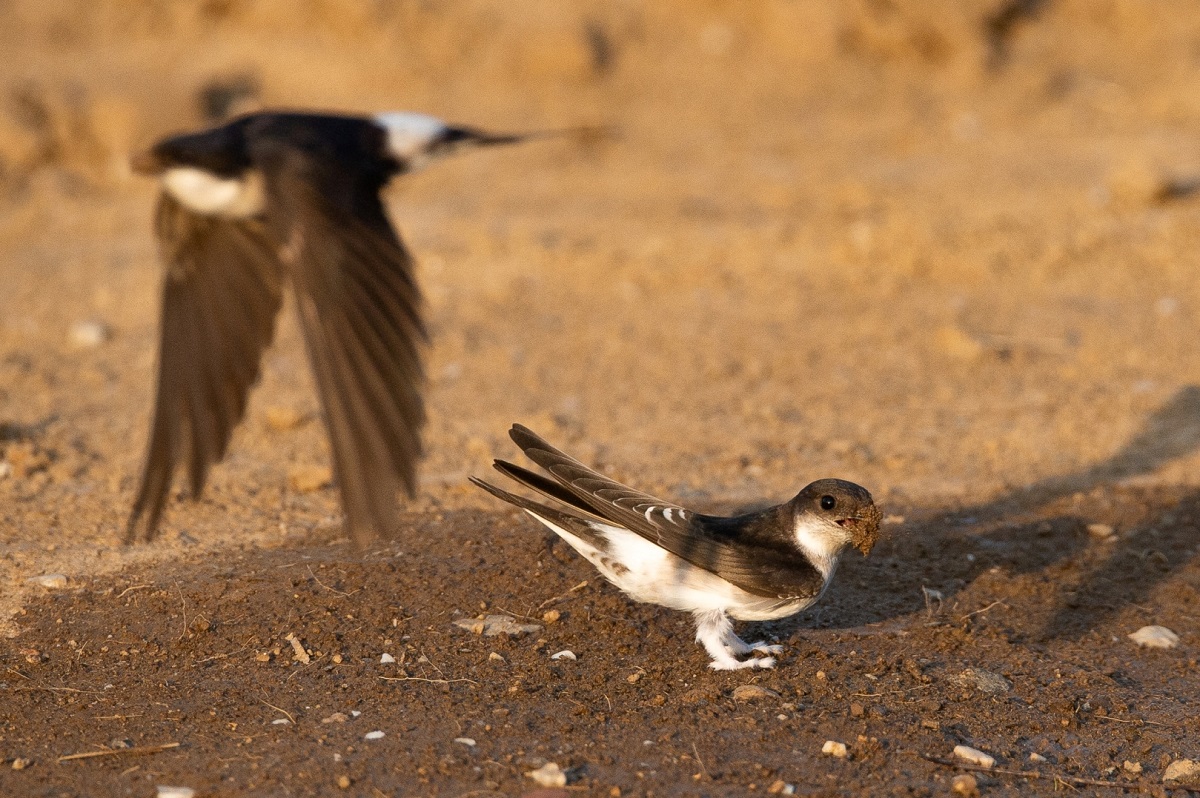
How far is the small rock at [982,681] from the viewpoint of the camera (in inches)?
145

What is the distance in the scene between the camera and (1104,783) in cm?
332

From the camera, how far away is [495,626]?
3850 millimetres

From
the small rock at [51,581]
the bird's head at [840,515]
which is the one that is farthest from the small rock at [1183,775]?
the small rock at [51,581]

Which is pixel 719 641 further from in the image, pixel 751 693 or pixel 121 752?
pixel 121 752

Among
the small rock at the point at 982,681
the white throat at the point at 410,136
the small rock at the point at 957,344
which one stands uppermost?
the white throat at the point at 410,136

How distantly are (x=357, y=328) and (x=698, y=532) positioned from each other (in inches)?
39.4

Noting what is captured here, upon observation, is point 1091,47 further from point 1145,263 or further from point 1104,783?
point 1104,783

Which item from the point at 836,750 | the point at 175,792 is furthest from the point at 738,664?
the point at 175,792

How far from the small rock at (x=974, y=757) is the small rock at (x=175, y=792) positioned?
1711mm

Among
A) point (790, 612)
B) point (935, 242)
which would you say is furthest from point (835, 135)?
point (790, 612)

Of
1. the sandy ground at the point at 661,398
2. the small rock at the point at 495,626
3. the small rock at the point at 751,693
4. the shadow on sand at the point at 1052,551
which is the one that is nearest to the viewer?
the sandy ground at the point at 661,398

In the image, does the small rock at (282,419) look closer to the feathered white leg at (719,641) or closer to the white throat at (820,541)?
the feathered white leg at (719,641)

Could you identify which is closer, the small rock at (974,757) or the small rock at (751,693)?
the small rock at (974,757)

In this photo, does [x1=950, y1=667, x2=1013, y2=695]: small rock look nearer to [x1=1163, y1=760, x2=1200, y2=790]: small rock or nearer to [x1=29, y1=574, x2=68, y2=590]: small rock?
[x1=1163, y1=760, x2=1200, y2=790]: small rock
